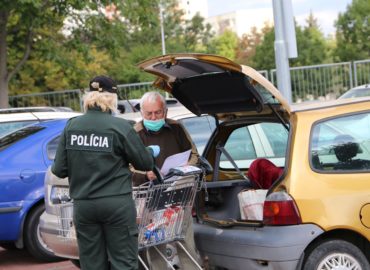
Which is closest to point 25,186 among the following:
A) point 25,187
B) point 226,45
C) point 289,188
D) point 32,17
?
point 25,187

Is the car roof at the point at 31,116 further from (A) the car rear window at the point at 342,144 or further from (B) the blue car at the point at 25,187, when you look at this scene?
(A) the car rear window at the point at 342,144

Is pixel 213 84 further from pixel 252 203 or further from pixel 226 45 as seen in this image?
pixel 226 45

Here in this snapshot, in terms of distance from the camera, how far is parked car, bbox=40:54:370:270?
4.49 metres

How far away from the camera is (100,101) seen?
4.29 meters

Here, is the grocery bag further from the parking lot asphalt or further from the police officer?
the parking lot asphalt

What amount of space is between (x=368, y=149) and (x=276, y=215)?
93 centimetres

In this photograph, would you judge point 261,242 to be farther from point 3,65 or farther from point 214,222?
point 3,65

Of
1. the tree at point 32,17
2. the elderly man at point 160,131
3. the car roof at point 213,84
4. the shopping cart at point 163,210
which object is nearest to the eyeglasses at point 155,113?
the elderly man at point 160,131

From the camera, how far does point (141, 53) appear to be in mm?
42031

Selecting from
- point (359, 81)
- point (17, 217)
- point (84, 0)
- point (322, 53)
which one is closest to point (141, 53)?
point (322, 53)

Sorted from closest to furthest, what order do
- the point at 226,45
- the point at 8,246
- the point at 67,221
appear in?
the point at 67,221 → the point at 8,246 → the point at 226,45

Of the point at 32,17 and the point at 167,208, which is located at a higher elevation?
the point at 32,17

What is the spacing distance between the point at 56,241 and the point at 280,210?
1823 mm

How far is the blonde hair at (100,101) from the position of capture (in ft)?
14.1
